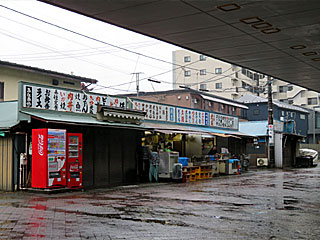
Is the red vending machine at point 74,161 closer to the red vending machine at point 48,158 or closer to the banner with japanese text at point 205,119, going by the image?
the red vending machine at point 48,158

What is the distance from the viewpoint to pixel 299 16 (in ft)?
27.9

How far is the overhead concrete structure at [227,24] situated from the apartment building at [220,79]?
59.7 meters

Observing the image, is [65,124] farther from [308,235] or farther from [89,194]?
[308,235]

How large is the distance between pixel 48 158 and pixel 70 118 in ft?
7.00

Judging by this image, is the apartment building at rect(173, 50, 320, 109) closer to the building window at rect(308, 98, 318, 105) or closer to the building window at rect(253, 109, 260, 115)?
the building window at rect(308, 98, 318, 105)

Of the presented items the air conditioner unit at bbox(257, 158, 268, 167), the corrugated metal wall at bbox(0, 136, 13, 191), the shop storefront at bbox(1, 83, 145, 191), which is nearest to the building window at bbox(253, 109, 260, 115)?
the air conditioner unit at bbox(257, 158, 268, 167)

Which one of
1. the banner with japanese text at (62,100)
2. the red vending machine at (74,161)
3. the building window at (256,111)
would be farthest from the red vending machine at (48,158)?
the building window at (256,111)

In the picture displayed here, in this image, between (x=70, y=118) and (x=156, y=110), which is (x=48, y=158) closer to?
(x=70, y=118)

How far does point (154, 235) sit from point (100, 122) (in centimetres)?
1037

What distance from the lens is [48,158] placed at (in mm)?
16406

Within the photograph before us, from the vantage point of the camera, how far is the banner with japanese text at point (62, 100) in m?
16.6

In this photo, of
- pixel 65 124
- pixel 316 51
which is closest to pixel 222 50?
pixel 316 51

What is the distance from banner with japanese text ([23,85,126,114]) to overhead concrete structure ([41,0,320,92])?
26.2ft

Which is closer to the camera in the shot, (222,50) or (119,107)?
(222,50)
